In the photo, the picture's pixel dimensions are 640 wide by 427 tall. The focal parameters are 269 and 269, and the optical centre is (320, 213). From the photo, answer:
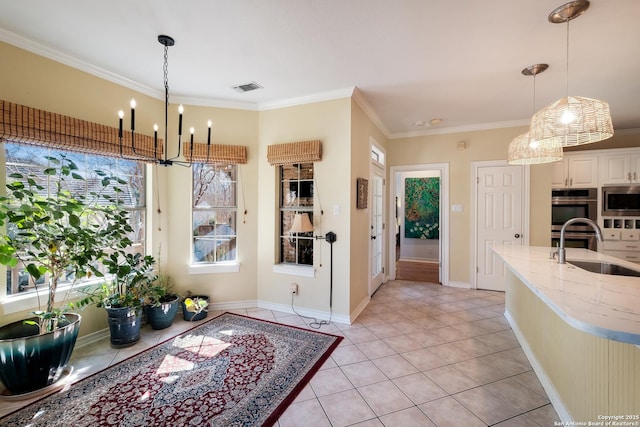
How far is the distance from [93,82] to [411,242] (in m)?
6.86

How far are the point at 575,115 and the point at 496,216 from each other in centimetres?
284

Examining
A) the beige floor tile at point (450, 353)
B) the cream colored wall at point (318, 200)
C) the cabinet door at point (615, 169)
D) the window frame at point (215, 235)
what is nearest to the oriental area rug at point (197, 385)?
the cream colored wall at point (318, 200)

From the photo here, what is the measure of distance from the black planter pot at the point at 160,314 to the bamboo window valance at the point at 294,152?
6.69ft

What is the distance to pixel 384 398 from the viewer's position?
1.92 m

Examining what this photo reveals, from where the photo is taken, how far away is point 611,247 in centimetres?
400

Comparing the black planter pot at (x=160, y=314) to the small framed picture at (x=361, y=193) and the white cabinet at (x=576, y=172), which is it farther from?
the white cabinet at (x=576, y=172)

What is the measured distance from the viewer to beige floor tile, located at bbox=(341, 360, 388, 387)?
211 cm

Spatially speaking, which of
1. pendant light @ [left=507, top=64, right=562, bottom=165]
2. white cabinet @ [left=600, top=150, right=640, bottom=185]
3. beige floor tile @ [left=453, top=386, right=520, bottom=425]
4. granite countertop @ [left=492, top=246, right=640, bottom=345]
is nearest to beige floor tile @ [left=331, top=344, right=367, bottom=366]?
beige floor tile @ [left=453, top=386, right=520, bottom=425]

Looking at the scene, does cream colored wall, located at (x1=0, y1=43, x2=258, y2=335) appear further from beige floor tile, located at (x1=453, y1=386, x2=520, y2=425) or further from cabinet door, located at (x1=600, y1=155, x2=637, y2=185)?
cabinet door, located at (x1=600, y1=155, x2=637, y2=185)

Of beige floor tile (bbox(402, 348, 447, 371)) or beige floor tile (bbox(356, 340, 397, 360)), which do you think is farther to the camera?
beige floor tile (bbox(356, 340, 397, 360))

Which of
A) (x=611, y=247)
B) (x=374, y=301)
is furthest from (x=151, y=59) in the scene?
(x=611, y=247)

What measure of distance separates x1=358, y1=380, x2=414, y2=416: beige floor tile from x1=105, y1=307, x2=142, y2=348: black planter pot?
7.23 ft

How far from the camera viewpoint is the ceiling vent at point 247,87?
298 cm

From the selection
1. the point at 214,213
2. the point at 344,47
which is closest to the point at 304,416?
the point at 214,213
